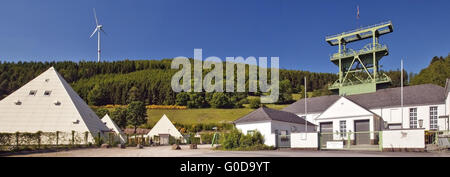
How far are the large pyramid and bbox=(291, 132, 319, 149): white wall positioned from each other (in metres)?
17.7

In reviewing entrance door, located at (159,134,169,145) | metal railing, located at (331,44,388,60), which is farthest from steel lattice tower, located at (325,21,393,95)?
entrance door, located at (159,134,169,145)

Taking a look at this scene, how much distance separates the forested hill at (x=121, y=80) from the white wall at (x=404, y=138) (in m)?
57.9

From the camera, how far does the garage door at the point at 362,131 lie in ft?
84.9

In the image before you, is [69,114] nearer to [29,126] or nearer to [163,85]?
[29,126]

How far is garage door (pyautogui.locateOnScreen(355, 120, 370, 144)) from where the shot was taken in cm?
2589

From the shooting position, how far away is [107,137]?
98.9 ft

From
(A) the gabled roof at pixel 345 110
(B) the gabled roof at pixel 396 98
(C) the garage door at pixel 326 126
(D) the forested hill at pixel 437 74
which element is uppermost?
(D) the forested hill at pixel 437 74

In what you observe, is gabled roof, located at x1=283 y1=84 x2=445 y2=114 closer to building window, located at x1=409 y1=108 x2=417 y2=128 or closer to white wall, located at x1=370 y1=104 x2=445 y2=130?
white wall, located at x1=370 y1=104 x2=445 y2=130

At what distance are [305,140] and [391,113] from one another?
13.6 m

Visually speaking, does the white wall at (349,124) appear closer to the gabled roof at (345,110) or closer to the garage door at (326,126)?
the gabled roof at (345,110)

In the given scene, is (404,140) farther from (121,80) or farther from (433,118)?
(121,80)

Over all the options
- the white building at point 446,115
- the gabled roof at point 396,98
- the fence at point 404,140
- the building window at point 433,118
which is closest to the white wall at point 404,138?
the fence at point 404,140
